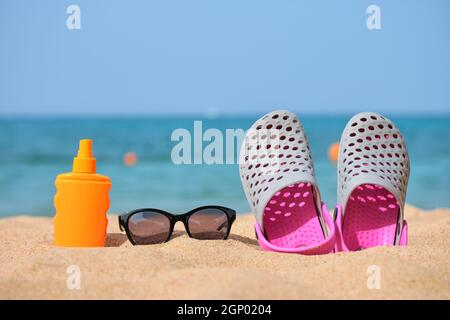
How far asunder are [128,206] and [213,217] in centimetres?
358

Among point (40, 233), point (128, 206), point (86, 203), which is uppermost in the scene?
point (86, 203)

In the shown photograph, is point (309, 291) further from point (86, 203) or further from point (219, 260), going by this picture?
point (86, 203)

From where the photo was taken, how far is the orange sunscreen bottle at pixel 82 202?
7.63 feet

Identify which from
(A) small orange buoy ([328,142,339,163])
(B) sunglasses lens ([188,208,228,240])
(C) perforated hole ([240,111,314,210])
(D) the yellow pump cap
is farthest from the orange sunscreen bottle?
(A) small orange buoy ([328,142,339,163])

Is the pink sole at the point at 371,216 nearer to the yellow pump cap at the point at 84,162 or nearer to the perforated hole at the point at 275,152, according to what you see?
the perforated hole at the point at 275,152

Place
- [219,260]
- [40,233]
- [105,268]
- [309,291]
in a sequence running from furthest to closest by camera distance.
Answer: [40,233] → [219,260] → [105,268] → [309,291]

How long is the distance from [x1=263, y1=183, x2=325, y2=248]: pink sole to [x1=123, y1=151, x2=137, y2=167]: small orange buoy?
713cm

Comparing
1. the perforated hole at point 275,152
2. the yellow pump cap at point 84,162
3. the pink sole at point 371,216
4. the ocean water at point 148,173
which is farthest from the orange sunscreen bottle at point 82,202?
the ocean water at point 148,173

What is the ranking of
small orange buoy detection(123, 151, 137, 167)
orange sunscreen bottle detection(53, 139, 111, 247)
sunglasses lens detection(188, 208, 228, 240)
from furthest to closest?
small orange buoy detection(123, 151, 137, 167), sunglasses lens detection(188, 208, 228, 240), orange sunscreen bottle detection(53, 139, 111, 247)

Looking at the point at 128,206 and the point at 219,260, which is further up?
the point at 219,260

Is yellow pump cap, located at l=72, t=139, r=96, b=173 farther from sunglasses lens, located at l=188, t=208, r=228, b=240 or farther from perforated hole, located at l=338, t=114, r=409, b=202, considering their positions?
perforated hole, located at l=338, t=114, r=409, b=202

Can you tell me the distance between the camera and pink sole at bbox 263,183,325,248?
255 cm
